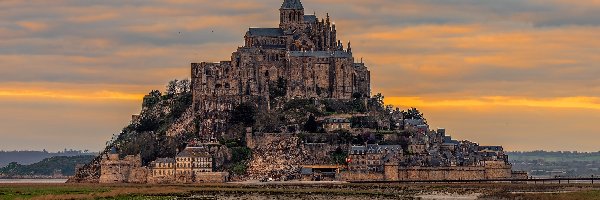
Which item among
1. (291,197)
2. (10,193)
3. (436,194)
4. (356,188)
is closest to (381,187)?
(356,188)

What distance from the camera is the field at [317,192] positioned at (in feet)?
535

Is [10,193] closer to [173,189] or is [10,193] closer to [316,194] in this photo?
[173,189]

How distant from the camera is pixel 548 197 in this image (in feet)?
526

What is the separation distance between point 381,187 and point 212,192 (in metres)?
A: 27.3

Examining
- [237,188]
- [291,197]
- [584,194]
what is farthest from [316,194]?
[584,194]

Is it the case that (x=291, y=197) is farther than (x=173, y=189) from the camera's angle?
No

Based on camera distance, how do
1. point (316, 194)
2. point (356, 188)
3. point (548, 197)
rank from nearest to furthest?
1. point (548, 197)
2. point (316, 194)
3. point (356, 188)

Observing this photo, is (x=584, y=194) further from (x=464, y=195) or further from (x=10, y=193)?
(x=10, y=193)

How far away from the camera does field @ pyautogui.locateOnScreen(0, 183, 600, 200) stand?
163125mm

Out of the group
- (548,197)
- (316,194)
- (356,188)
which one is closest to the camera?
(548,197)

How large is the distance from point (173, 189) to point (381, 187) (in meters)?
29.5

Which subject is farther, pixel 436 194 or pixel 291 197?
pixel 436 194

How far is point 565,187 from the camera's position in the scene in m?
200

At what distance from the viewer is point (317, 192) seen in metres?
177
